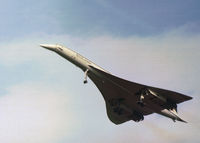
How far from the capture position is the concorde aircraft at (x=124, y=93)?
2000 inches

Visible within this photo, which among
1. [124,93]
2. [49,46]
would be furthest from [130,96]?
[49,46]

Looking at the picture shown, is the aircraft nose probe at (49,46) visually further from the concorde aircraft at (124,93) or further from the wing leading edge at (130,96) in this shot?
the wing leading edge at (130,96)

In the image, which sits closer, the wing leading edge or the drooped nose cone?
the drooped nose cone

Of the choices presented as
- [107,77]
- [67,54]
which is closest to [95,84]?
[107,77]

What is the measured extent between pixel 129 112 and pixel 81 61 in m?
10.8

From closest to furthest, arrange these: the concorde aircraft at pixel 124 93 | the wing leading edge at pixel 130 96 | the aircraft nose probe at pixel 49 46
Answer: the aircraft nose probe at pixel 49 46
the concorde aircraft at pixel 124 93
the wing leading edge at pixel 130 96

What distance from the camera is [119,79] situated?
170 ft

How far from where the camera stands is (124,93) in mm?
53594

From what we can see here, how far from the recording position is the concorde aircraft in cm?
5081

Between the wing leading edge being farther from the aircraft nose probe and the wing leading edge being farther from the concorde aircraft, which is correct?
the aircraft nose probe

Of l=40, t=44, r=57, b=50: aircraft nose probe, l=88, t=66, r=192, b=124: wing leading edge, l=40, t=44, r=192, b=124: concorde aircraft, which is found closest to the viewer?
l=40, t=44, r=57, b=50: aircraft nose probe

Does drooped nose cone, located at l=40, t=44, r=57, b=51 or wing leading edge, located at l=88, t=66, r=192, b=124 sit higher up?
drooped nose cone, located at l=40, t=44, r=57, b=51

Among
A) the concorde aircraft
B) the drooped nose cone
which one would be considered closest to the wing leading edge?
the concorde aircraft

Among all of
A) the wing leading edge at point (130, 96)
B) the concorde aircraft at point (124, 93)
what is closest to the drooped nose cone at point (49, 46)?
the concorde aircraft at point (124, 93)
